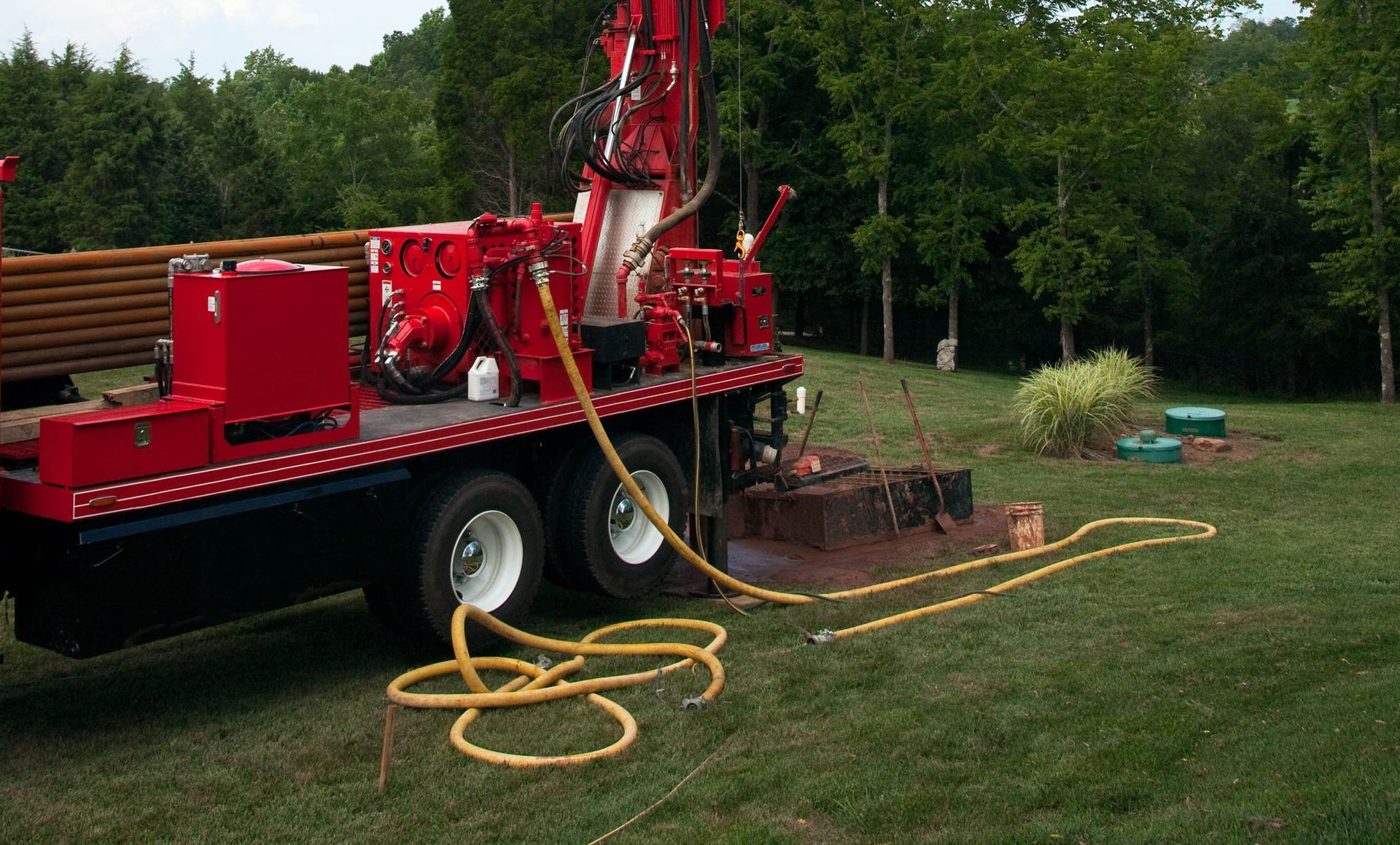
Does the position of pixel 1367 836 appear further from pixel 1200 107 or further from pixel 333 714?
pixel 1200 107

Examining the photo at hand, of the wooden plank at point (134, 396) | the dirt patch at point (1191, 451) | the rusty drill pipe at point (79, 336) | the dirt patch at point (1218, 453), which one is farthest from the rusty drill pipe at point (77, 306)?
the dirt patch at point (1218, 453)

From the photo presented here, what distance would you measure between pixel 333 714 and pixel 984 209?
33.2 meters

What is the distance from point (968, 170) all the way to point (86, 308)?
32390 mm

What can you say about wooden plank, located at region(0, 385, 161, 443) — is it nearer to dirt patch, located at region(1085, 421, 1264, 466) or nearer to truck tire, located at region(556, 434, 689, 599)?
truck tire, located at region(556, 434, 689, 599)

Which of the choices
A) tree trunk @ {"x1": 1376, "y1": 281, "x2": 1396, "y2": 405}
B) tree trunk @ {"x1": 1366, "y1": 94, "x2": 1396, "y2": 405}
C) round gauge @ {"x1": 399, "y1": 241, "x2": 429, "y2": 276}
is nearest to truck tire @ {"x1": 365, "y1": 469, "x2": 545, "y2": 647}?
round gauge @ {"x1": 399, "y1": 241, "x2": 429, "y2": 276}

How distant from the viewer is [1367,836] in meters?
5.36

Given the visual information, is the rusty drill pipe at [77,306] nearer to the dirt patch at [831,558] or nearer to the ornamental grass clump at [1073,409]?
the dirt patch at [831,558]

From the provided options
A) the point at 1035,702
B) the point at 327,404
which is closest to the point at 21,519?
the point at 327,404

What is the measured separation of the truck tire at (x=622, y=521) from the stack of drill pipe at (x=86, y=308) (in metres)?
2.00

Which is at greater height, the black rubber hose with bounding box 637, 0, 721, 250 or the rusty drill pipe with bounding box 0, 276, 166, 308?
the black rubber hose with bounding box 637, 0, 721, 250

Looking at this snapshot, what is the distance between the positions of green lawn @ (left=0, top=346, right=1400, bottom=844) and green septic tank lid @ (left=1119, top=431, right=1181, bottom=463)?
7110mm

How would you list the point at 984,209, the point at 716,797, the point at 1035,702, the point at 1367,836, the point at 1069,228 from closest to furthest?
the point at 1367,836
the point at 716,797
the point at 1035,702
the point at 1069,228
the point at 984,209

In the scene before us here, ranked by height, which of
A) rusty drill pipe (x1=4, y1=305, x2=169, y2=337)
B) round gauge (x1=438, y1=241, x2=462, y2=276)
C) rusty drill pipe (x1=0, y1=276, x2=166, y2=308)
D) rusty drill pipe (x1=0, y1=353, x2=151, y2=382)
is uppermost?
round gauge (x1=438, y1=241, x2=462, y2=276)

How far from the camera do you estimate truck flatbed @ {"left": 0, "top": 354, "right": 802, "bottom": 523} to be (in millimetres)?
6981
